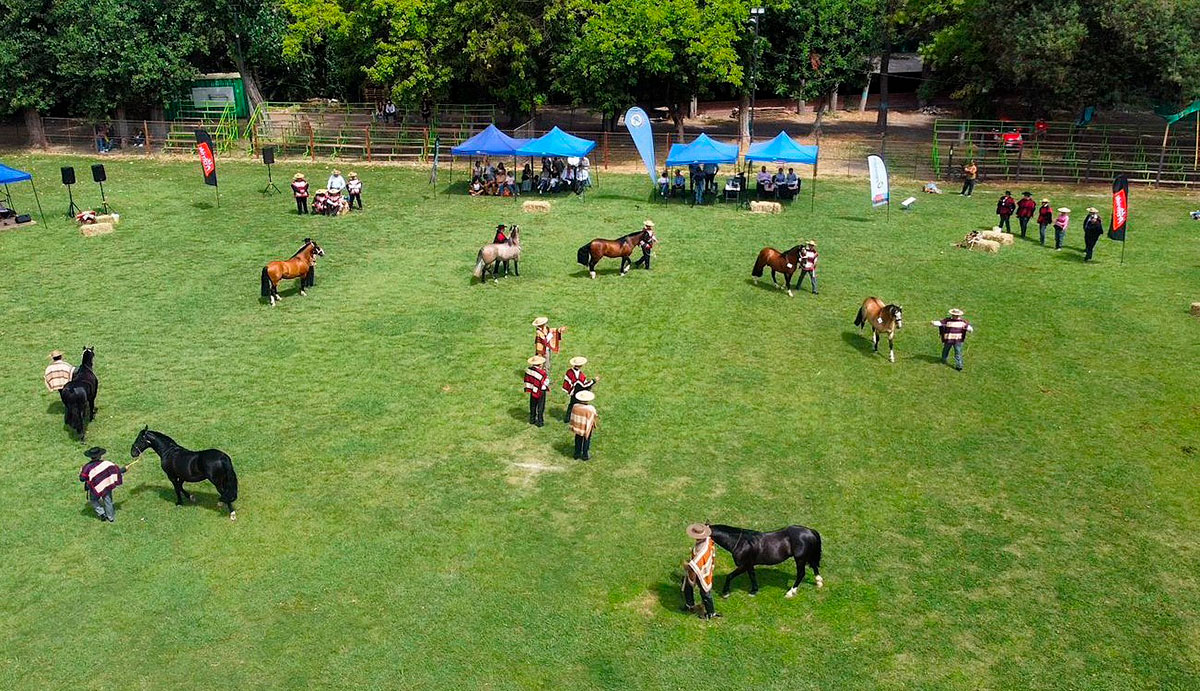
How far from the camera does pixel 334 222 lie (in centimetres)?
2808

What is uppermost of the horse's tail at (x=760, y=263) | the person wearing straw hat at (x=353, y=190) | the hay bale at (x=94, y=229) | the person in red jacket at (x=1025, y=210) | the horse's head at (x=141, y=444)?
the person wearing straw hat at (x=353, y=190)

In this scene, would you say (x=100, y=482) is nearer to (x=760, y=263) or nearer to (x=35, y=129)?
(x=760, y=263)

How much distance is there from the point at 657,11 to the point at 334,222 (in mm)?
17008

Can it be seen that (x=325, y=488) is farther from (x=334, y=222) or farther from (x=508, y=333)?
(x=334, y=222)

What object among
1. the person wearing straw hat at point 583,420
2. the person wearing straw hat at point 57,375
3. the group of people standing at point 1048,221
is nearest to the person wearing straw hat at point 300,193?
the person wearing straw hat at point 57,375

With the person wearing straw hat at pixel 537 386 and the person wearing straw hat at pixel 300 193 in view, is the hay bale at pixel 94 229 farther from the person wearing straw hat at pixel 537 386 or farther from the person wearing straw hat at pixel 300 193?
the person wearing straw hat at pixel 537 386

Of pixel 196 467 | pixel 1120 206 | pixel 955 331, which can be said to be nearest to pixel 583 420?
pixel 196 467

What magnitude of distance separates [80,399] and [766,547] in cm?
1120

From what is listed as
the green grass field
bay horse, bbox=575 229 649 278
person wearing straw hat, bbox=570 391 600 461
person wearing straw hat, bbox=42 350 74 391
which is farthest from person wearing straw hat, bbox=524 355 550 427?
person wearing straw hat, bbox=42 350 74 391

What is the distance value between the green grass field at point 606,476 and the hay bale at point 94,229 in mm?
1391

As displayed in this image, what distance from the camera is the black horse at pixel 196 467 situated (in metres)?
12.0

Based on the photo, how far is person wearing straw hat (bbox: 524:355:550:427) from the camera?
14578 mm

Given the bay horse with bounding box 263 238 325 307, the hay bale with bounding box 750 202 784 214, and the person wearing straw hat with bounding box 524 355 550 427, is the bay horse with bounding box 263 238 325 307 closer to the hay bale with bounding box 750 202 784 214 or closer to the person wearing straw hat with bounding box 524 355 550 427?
the person wearing straw hat with bounding box 524 355 550 427

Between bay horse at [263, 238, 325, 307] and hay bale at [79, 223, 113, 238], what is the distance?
842 centimetres
